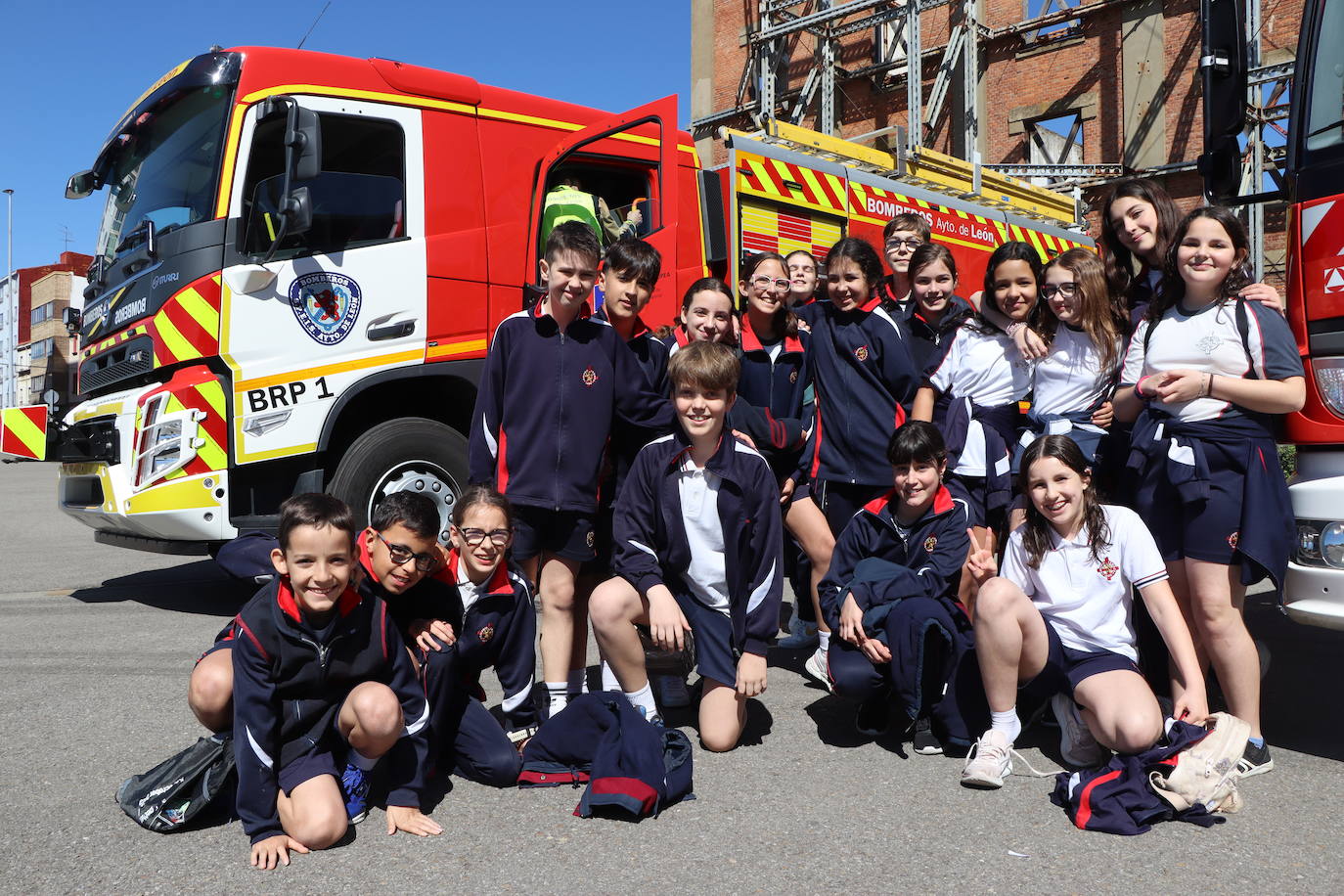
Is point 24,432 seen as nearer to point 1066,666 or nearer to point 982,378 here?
point 982,378

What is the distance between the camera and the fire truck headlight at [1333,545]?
2.97 m

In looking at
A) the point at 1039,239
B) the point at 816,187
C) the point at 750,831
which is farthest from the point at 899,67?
the point at 750,831

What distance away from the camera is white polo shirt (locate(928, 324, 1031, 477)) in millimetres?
3994

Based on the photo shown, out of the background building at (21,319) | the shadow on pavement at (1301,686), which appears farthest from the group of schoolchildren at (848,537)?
the background building at (21,319)

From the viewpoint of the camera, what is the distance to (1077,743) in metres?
3.19

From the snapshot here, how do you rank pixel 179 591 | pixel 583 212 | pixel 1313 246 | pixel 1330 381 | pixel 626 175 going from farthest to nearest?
1. pixel 179 591
2. pixel 626 175
3. pixel 583 212
4. pixel 1313 246
5. pixel 1330 381

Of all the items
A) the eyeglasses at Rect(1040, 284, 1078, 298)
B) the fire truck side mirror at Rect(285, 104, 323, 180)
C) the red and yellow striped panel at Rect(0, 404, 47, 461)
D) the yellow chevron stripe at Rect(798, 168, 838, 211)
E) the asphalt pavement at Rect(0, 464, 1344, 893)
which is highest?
the yellow chevron stripe at Rect(798, 168, 838, 211)

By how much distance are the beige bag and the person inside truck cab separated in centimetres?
402

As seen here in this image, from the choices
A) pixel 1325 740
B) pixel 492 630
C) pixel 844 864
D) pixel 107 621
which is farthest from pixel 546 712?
pixel 107 621

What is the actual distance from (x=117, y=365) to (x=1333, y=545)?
5.40 meters

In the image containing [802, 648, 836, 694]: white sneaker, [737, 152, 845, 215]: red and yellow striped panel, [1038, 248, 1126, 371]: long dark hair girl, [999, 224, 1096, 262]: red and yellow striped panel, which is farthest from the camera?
[999, 224, 1096, 262]: red and yellow striped panel

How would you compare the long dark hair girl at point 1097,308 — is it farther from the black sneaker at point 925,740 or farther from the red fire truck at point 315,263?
the red fire truck at point 315,263

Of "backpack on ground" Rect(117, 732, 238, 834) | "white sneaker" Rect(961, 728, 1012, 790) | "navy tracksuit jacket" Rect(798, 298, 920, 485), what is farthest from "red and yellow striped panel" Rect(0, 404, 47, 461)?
"white sneaker" Rect(961, 728, 1012, 790)

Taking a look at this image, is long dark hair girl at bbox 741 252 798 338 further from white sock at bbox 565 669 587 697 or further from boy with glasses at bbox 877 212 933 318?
white sock at bbox 565 669 587 697
